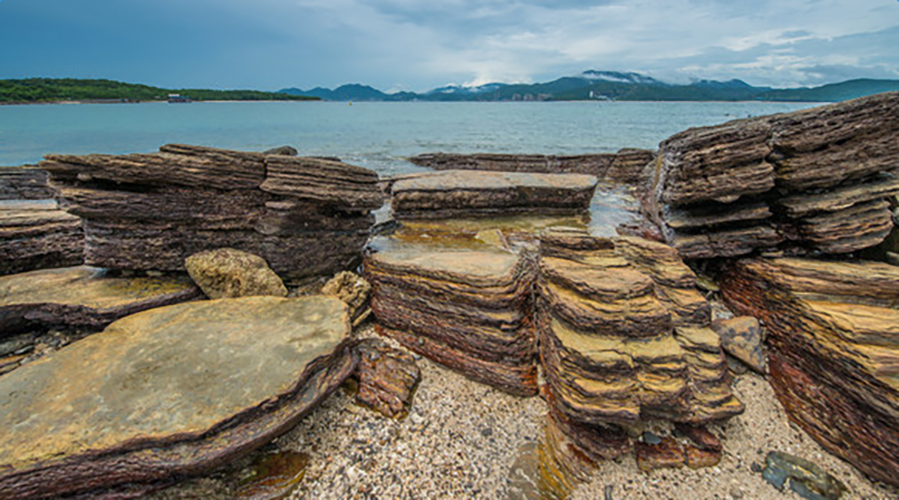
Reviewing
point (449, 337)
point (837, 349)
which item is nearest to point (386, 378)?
point (449, 337)

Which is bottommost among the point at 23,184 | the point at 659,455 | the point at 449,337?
the point at 659,455

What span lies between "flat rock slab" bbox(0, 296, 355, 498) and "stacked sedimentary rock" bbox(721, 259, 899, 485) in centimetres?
579

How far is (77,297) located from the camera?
4980mm

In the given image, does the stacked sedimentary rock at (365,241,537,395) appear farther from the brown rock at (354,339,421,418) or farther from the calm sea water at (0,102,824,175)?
the calm sea water at (0,102,824,175)

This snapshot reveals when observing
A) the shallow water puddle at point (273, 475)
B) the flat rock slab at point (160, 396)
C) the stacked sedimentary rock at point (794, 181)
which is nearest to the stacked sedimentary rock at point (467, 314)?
the flat rock slab at point (160, 396)

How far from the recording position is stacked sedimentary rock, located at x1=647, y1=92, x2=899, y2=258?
5520mm

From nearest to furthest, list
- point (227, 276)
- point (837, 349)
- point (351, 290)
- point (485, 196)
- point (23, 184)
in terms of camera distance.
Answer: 1. point (837, 349)
2. point (227, 276)
3. point (351, 290)
4. point (485, 196)
5. point (23, 184)

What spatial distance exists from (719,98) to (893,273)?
252 metres

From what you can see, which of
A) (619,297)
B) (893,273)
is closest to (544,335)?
(619,297)

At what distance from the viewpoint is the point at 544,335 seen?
499cm

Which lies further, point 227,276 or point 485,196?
point 485,196

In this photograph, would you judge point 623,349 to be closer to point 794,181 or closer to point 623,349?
point 623,349

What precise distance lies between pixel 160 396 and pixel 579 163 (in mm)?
18076

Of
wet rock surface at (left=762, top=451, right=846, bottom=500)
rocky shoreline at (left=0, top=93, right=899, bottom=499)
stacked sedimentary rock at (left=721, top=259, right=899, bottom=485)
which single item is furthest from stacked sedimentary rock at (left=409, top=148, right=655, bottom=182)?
wet rock surface at (left=762, top=451, right=846, bottom=500)
